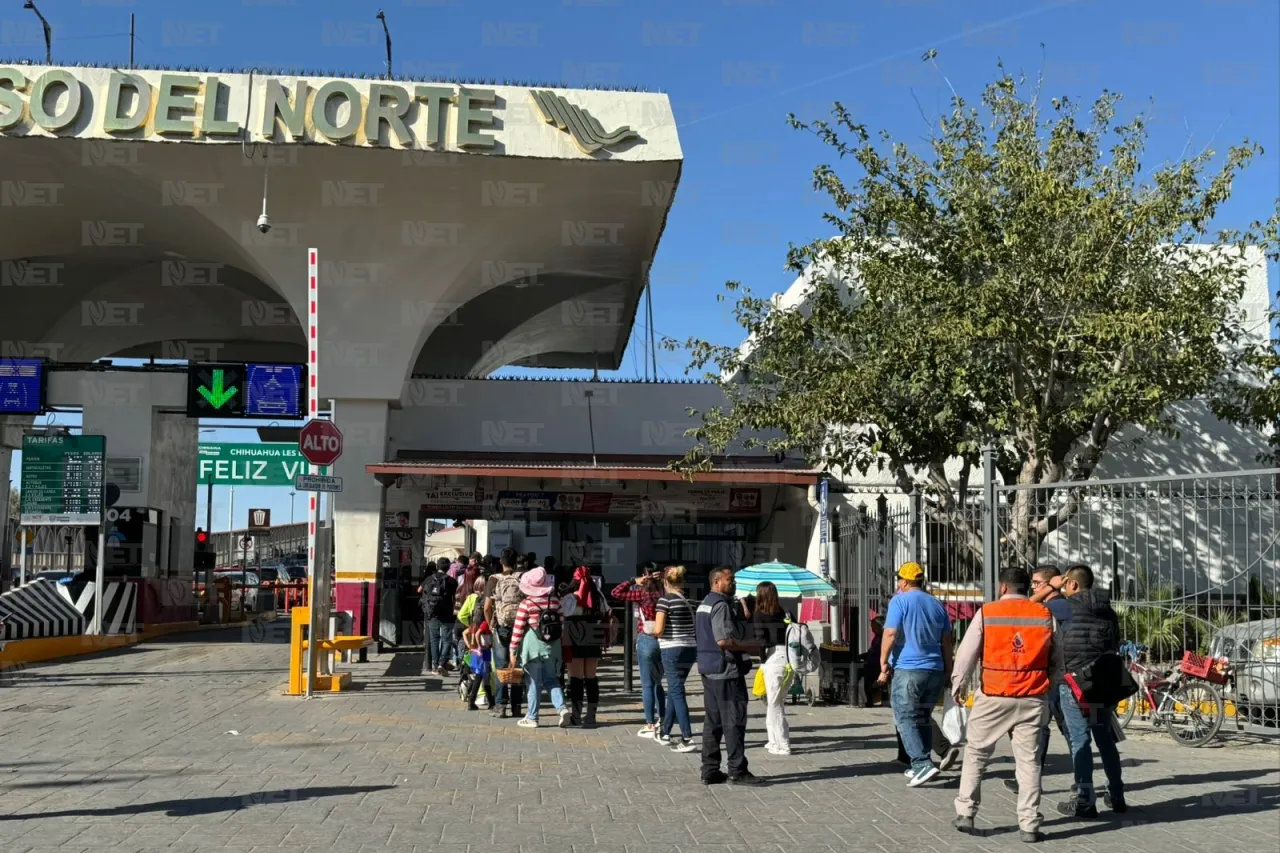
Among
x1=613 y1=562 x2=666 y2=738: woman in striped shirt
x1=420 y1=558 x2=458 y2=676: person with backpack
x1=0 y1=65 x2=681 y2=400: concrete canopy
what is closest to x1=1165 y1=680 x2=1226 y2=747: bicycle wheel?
x1=613 y1=562 x2=666 y2=738: woman in striped shirt

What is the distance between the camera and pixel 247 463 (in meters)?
25.5

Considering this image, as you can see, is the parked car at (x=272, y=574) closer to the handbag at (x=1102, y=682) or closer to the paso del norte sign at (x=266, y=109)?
the paso del norte sign at (x=266, y=109)

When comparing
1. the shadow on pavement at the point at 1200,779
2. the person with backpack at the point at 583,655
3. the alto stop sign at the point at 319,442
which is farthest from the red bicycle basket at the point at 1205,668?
the alto stop sign at the point at 319,442

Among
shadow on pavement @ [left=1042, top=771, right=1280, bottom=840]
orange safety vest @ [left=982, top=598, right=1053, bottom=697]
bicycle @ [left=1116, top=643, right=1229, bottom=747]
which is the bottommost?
shadow on pavement @ [left=1042, top=771, right=1280, bottom=840]

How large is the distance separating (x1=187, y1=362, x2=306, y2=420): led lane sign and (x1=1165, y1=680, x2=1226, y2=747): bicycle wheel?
1665 centimetres

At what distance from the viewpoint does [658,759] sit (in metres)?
10.2

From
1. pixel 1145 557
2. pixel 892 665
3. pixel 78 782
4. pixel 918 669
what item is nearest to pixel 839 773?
pixel 892 665

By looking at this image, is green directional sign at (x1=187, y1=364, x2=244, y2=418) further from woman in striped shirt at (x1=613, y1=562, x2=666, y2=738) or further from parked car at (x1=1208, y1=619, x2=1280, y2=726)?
parked car at (x1=1208, y1=619, x2=1280, y2=726)

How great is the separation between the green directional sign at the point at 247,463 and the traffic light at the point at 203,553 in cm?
350

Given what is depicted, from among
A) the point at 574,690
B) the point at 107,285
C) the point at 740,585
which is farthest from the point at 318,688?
the point at 107,285

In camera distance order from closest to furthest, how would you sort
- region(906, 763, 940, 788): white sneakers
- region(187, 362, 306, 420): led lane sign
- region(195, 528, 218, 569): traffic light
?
region(906, 763, 940, 788): white sneakers
region(187, 362, 306, 420): led lane sign
region(195, 528, 218, 569): traffic light

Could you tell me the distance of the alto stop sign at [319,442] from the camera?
13766 mm

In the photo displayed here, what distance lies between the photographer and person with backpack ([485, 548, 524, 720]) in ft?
40.3

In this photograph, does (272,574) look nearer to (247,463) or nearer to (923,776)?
(247,463)
